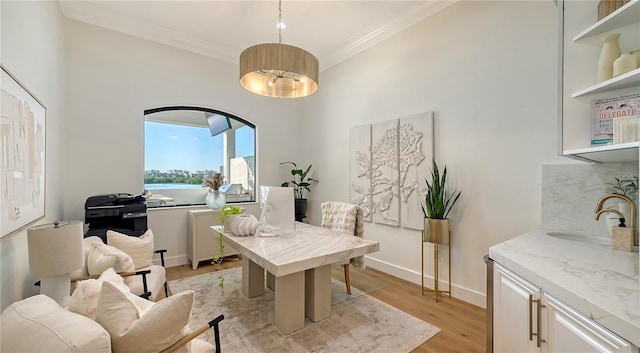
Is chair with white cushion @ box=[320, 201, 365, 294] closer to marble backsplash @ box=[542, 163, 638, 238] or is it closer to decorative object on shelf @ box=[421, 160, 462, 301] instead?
decorative object on shelf @ box=[421, 160, 462, 301]

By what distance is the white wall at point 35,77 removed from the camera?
148 centimetres

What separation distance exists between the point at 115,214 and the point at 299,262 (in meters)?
2.49

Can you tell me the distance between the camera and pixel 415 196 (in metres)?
3.19

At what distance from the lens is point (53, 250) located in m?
1.40

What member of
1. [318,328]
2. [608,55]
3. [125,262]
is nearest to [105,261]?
[125,262]

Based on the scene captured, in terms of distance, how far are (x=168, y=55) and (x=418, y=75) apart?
3537 mm

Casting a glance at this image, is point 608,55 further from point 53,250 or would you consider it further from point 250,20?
point 250,20

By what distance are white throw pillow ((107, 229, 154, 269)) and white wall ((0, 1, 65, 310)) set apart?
50cm

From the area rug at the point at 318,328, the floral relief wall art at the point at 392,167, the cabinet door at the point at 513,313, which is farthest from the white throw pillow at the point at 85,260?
the floral relief wall art at the point at 392,167

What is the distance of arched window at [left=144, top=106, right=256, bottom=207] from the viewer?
13.1ft

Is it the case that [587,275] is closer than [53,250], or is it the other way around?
[587,275]

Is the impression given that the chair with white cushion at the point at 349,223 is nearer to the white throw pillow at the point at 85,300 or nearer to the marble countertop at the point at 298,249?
the marble countertop at the point at 298,249

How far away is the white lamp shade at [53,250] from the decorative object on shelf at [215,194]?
2620 mm

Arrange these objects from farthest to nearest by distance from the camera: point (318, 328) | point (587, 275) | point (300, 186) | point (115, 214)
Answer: point (300, 186), point (115, 214), point (318, 328), point (587, 275)
